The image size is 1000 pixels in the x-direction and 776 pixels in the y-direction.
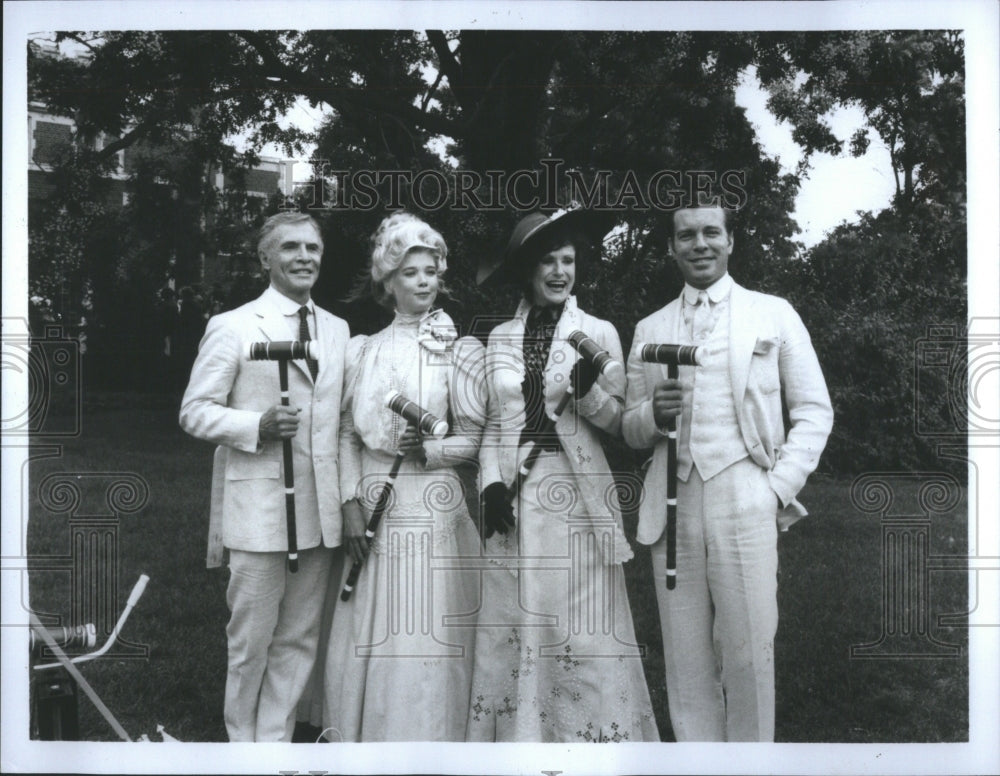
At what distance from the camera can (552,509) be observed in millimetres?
3672

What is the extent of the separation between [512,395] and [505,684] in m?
1.14

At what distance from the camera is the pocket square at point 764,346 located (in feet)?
12.0

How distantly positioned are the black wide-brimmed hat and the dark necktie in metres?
0.70

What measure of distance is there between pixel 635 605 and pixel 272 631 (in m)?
1.45

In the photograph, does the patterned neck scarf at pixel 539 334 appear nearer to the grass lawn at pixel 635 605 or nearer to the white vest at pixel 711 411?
the white vest at pixel 711 411

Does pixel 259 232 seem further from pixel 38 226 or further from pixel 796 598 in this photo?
pixel 796 598

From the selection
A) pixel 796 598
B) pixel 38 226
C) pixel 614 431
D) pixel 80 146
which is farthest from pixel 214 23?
pixel 796 598

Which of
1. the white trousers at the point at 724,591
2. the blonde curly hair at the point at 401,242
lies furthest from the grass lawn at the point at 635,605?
the blonde curly hair at the point at 401,242

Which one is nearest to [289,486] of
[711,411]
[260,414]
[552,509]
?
[260,414]

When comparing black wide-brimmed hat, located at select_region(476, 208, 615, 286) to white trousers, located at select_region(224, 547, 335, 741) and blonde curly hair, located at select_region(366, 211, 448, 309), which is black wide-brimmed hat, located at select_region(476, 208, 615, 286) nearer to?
blonde curly hair, located at select_region(366, 211, 448, 309)

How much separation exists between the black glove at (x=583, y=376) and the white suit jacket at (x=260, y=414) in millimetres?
918

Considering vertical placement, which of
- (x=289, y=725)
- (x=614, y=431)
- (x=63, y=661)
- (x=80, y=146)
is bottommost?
(x=289, y=725)

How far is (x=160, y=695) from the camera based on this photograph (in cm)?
381

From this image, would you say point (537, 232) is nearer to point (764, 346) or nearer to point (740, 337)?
point (740, 337)
